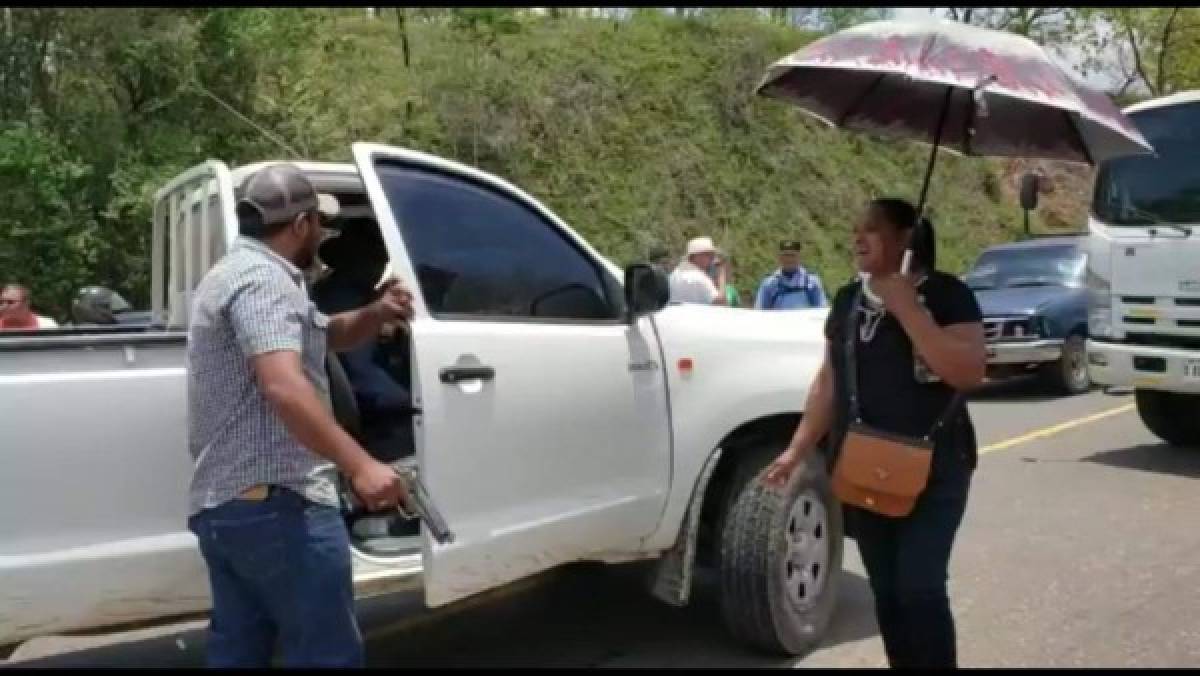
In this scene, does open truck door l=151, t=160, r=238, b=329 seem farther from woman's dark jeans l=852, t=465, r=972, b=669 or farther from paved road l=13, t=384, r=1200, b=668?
woman's dark jeans l=852, t=465, r=972, b=669

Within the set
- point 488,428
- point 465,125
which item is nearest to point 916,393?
point 488,428

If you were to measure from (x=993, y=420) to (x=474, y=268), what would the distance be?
8500 millimetres

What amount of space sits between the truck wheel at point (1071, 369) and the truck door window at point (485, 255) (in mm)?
9927

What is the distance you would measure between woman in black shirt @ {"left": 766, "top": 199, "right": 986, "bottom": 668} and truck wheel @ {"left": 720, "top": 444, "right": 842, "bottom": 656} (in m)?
0.95

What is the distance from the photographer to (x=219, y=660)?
3.45 metres

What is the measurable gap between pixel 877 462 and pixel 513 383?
4.04 feet

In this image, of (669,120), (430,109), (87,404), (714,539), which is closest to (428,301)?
(87,404)

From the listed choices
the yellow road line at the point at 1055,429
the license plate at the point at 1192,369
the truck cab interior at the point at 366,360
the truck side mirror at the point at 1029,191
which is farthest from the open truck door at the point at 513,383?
the yellow road line at the point at 1055,429

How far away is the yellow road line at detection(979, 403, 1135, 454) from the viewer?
1032 cm

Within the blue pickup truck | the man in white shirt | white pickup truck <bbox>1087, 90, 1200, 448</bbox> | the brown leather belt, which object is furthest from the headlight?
the brown leather belt

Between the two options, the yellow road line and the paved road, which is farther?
the yellow road line

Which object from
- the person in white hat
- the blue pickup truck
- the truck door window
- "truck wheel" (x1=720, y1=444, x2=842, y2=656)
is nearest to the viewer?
the truck door window

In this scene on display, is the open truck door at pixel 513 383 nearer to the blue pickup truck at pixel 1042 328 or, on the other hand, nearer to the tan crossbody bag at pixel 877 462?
the tan crossbody bag at pixel 877 462

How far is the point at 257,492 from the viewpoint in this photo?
3189mm
